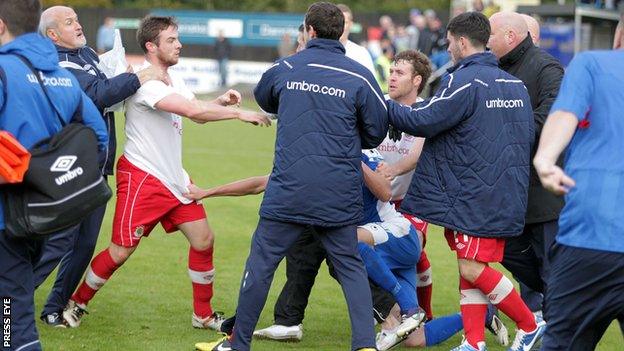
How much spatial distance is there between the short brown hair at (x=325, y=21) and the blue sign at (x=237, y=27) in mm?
34865

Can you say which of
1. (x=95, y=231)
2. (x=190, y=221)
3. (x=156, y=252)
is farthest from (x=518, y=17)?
(x=156, y=252)

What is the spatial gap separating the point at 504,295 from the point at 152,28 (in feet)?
9.71

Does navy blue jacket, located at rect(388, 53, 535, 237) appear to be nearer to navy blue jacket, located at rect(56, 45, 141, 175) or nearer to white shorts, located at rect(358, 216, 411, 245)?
white shorts, located at rect(358, 216, 411, 245)

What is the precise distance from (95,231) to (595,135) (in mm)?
4255

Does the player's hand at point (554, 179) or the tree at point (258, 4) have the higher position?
the player's hand at point (554, 179)

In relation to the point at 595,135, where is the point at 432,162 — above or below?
below

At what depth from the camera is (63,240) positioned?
314 inches

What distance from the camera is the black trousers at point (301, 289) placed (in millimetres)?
7902

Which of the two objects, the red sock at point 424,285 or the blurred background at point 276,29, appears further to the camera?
the blurred background at point 276,29

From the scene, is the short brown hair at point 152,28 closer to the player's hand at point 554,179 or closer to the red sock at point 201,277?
the red sock at point 201,277

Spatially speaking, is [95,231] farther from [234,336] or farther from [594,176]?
[594,176]

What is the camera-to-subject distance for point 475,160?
6.88 meters
